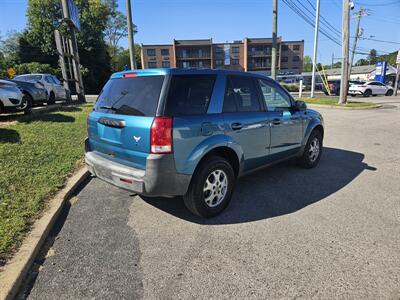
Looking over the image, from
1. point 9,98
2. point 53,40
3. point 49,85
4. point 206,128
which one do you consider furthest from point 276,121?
point 53,40

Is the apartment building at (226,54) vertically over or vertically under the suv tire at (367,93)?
over

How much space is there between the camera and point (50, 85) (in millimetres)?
12859

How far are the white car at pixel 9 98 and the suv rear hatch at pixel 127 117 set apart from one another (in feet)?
17.6

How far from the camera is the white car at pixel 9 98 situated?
7.32m

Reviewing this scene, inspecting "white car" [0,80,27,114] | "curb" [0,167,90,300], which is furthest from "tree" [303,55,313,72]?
"curb" [0,167,90,300]

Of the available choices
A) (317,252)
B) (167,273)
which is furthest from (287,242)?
(167,273)

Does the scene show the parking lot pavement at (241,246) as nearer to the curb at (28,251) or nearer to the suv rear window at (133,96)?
the curb at (28,251)

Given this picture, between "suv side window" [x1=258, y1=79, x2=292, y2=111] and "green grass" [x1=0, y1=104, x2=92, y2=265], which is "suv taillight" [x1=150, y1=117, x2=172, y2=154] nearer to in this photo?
"green grass" [x1=0, y1=104, x2=92, y2=265]

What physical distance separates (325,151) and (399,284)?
4929 mm

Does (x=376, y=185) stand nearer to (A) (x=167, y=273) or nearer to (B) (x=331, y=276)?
(B) (x=331, y=276)

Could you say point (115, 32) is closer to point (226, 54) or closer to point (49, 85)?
point (226, 54)

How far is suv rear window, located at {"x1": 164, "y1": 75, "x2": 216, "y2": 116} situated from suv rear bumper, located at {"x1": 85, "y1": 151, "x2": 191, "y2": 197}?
1.76 ft

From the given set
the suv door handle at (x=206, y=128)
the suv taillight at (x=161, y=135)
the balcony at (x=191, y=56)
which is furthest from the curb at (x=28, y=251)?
the balcony at (x=191, y=56)

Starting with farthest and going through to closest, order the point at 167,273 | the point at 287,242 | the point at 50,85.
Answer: the point at 50,85 < the point at 287,242 < the point at 167,273
